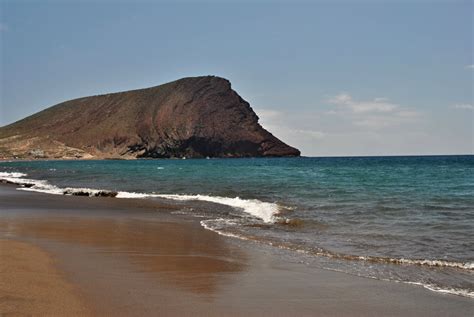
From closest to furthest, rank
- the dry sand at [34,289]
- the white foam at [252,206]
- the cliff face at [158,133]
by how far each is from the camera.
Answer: the dry sand at [34,289] < the white foam at [252,206] < the cliff face at [158,133]

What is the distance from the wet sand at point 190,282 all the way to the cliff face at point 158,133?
165 metres

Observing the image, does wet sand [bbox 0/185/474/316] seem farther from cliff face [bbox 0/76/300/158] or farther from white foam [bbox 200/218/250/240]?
cliff face [bbox 0/76/300/158]

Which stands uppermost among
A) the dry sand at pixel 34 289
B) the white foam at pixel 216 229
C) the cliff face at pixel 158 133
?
the cliff face at pixel 158 133

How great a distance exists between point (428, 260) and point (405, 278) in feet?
6.16

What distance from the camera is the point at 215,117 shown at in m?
191

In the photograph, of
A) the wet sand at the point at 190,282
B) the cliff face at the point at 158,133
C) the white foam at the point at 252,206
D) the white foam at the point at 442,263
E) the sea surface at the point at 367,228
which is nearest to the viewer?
the wet sand at the point at 190,282

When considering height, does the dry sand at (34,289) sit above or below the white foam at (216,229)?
above

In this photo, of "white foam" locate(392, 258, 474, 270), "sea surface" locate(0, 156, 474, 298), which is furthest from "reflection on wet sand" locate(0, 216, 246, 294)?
"white foam" locate(392, 258, 474, 270)

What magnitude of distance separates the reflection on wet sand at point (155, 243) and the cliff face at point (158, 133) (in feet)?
528

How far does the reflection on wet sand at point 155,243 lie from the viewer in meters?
8.50

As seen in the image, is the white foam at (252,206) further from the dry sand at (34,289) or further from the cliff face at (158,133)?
the cliff face at (158,133)

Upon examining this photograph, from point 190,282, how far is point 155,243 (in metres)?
4.23

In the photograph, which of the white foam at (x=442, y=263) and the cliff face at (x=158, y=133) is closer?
the white foam at (x=442, y=263)

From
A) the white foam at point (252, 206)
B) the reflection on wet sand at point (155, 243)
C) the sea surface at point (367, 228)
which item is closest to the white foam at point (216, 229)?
the sea surface at point (367, 228)
